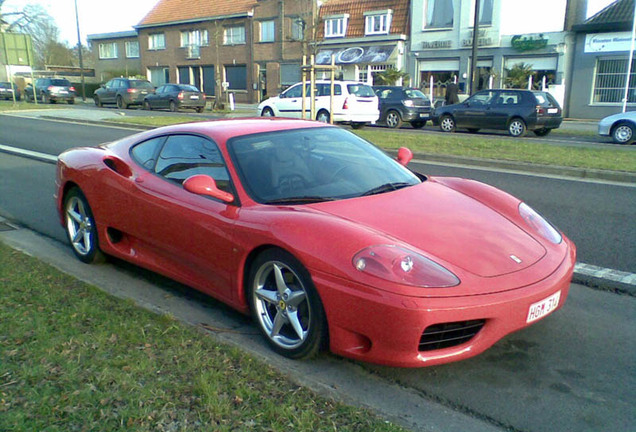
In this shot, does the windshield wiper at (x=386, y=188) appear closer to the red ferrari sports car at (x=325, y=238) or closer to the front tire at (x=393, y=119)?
the red ferrari sports car at (x=325, y=238)

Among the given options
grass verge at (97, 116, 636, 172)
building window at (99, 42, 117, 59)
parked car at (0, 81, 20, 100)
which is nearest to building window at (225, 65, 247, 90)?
parked car at (0, 81, 20, 100)

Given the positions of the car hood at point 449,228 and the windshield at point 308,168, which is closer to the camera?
the car hood at point 449,228

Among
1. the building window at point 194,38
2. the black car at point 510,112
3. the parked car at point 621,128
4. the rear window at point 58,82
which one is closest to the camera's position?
the parked car at point 621,128

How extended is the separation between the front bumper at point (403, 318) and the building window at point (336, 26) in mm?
37561

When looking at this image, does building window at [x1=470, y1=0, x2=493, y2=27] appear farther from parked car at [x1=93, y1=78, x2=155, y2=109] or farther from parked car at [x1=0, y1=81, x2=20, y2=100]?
parked car at [x1=0, y1=81, x2=20, y2=100]

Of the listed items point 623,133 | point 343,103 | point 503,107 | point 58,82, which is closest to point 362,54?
point 343,103

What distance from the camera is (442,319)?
2.87 meters

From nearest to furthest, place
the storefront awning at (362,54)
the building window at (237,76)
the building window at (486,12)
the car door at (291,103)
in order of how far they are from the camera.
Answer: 1. the car door at (291,103)
2. the building window at (486,12)
3. the storefront awning at (362,54)
4. the building window at (237,76)

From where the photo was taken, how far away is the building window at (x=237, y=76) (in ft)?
147

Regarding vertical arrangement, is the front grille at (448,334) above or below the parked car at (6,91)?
above

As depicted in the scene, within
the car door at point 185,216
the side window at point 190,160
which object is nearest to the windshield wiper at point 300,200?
the car door at point 185,216

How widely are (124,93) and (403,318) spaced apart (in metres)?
32.6

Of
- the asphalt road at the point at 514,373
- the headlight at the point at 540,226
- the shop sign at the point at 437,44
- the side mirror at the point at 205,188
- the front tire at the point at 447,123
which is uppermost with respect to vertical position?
the shop sign at the point at 437,44

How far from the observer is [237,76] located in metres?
45.5
